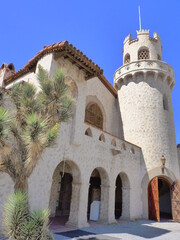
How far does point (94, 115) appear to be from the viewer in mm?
13070

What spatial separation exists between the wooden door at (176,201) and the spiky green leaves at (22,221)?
34.2 ft

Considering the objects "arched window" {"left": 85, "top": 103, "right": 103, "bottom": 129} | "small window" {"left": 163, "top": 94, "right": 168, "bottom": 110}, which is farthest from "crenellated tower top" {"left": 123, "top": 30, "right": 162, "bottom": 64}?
"arched window" {"left": 85, "top": 103, "right": 103, "bottom": 129}

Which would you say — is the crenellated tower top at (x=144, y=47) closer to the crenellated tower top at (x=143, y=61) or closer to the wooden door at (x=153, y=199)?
the crenellated tower top at (x=143, y=61)

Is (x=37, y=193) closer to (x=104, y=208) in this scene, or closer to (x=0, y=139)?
(x=0, y=139)

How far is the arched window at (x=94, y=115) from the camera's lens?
1251 cm

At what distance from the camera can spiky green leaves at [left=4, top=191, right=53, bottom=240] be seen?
3.80m

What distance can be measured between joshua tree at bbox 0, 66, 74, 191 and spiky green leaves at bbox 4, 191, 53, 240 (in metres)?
0.41

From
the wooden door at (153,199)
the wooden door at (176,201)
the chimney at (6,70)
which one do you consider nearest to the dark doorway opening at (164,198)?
the wooden door at (176,201)

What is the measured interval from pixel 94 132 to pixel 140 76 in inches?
294

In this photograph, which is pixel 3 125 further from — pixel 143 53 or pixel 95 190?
pixel 143 53

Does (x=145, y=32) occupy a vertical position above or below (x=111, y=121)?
above

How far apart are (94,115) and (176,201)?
7604 millimetres

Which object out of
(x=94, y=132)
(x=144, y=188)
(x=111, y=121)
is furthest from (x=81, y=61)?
(x=144, y=188)

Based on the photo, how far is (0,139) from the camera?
409cm
